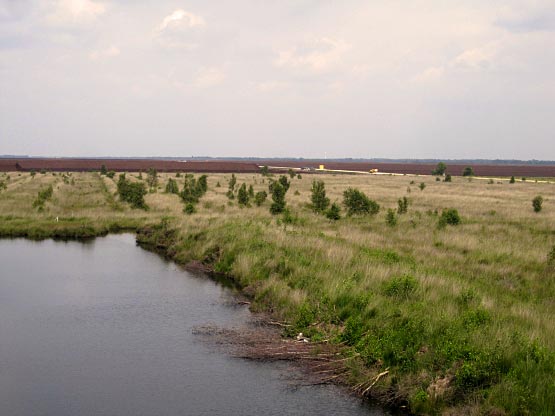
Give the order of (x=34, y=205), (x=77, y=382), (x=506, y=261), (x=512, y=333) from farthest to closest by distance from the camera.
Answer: (x=34, y=205) < (x=506, y=261) < (x=77, y=382) < (x=512, y=333)

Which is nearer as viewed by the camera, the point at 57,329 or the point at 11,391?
the point at 11,391

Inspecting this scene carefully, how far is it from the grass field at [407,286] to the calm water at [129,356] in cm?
153

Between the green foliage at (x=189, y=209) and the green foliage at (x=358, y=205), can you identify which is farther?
the green foliage at (x=189, y=209)

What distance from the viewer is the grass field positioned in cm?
1115

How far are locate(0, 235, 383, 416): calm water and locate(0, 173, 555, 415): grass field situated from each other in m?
1.53

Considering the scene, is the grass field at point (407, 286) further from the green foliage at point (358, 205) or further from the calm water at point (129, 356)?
the calm water at point (129, 356)

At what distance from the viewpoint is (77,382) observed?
13094 millimetres

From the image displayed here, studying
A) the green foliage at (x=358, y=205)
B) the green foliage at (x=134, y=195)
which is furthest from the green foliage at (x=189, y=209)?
the green foliage at (x=358, y=205)

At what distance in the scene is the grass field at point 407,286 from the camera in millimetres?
11148

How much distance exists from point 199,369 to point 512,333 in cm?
762

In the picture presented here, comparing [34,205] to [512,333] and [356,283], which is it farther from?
[512,333]

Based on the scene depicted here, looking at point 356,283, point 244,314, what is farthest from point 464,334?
point 244,314

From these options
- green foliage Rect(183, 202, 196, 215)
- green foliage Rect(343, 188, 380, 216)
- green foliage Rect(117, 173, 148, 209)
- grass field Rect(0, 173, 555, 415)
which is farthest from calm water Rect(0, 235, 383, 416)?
green foliage Rect(117, 173, 148, 209)

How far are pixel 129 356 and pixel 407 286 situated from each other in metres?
8.33
